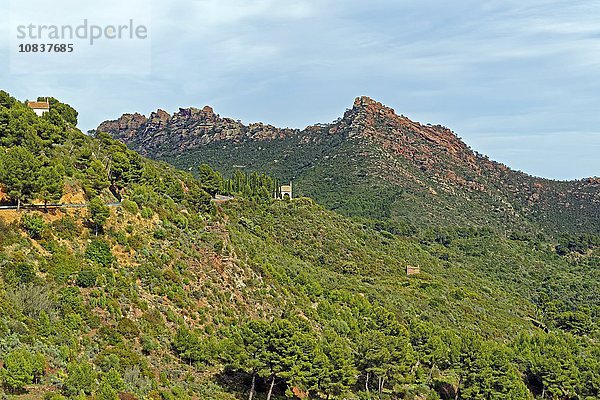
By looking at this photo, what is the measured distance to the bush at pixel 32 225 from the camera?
111ft

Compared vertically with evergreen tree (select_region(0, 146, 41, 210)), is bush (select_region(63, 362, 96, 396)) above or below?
below

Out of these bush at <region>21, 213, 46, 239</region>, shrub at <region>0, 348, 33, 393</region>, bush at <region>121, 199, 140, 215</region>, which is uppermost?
bush at <region>121, 199, 140, 215</region>

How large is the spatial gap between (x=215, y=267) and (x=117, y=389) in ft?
65.4

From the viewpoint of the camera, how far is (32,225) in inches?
1331

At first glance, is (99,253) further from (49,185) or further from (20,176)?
(20,176)

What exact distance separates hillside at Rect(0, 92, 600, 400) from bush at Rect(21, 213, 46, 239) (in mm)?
78

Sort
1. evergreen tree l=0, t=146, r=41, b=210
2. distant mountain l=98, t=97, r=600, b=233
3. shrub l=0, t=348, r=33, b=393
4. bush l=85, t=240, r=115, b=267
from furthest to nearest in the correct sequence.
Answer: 1. distant mountain l=98, t=97, r=600, b=233
2. bush l=85, t=240, r=115, b=267
3. evergreen tree l=0, t=146, r=41, b=210
4. shrub l=0, t=348, r=33, b=393

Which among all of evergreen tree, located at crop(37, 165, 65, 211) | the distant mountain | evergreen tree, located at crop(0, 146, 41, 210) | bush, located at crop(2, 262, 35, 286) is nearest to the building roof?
evergreen tree, located at crop(37, 165, 65, 211)

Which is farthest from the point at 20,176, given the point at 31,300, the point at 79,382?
the point at 79,382

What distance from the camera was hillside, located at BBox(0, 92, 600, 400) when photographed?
28.5 meters

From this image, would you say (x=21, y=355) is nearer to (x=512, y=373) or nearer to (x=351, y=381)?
(x=351, y=381)

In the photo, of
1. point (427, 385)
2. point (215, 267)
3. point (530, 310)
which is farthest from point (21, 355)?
point (530, 310)

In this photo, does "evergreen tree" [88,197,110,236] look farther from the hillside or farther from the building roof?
the building roof

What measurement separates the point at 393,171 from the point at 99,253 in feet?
333
